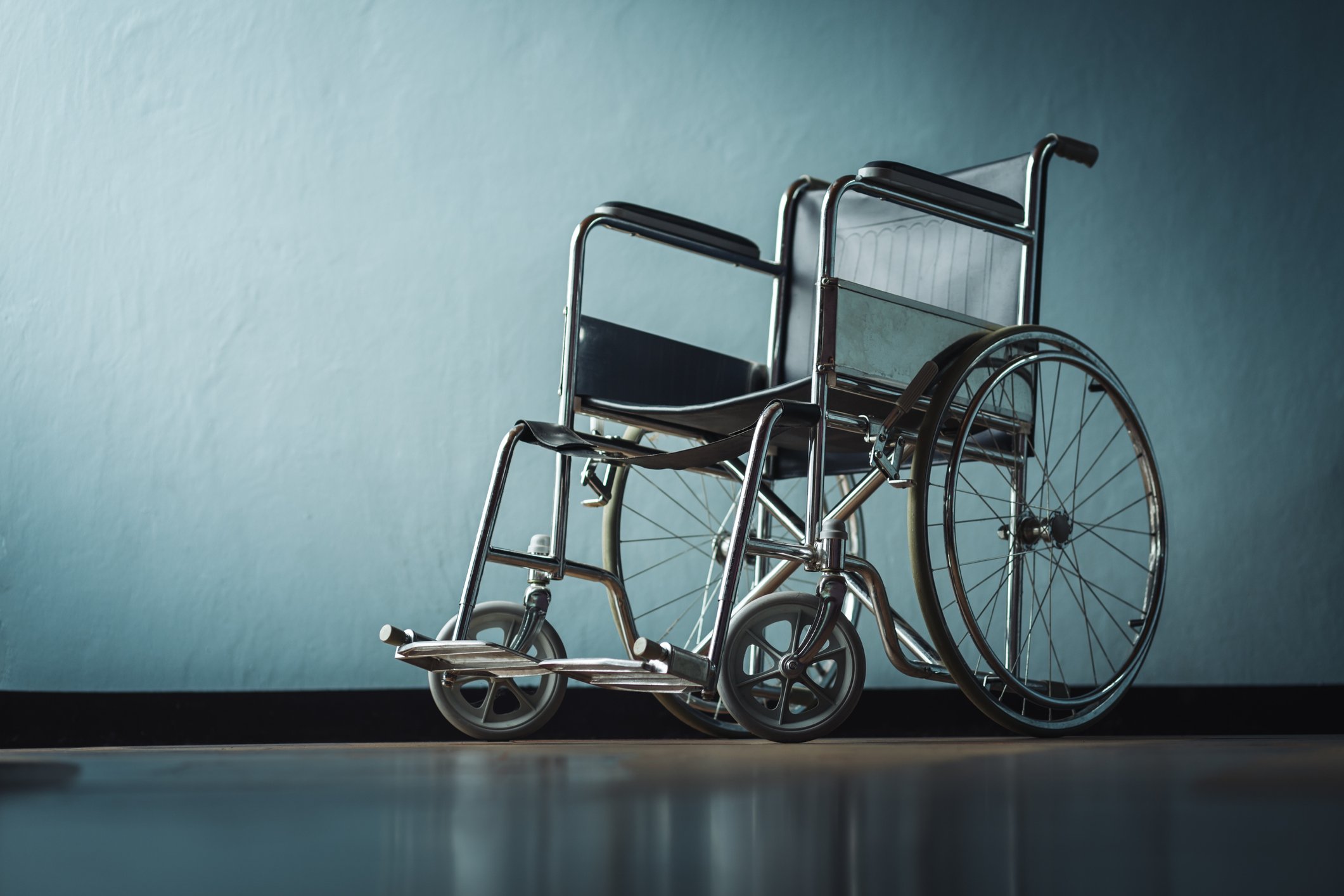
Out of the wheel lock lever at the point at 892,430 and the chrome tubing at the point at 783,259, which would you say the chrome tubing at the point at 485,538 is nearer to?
the wheel lock lever at the point at 892,430

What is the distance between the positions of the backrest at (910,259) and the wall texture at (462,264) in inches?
13.0

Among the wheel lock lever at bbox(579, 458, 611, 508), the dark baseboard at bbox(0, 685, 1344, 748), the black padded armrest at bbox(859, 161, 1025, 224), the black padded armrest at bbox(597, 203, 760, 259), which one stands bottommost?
the dark baseboard at bbox(0, 685, 1344, 748)

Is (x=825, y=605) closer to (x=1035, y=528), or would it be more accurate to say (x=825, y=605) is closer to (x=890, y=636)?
(x=890, y=636)

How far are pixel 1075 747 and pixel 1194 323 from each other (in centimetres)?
136

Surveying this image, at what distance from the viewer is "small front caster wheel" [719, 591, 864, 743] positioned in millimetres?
1491

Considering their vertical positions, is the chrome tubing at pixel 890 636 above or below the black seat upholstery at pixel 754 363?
below

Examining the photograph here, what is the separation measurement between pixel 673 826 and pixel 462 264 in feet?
6.04

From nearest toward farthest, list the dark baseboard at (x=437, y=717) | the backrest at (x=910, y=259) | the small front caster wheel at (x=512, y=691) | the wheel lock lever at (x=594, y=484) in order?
the small front caster wheel at (x=512, y=691), the wheel lock lever at (x=594, y=484), the backrest at (x=910, y=259), the dark baseboard at (x=437, y=717)

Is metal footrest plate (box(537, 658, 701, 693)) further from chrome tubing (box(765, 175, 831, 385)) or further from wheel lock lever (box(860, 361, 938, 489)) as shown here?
chrome tubing (box(765, 175, 831, 385))

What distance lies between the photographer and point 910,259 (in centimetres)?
213

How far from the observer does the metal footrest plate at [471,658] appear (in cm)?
147

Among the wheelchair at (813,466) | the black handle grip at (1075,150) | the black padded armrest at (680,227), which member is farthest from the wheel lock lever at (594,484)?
the black handle grip at (1075,150)

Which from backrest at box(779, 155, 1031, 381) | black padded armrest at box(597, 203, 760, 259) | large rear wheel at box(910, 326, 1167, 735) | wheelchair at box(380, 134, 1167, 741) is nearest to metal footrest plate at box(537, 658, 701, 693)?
wheelchair at box(380, 134, 1167, 741)

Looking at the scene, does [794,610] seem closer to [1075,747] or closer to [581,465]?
[1075,747]
